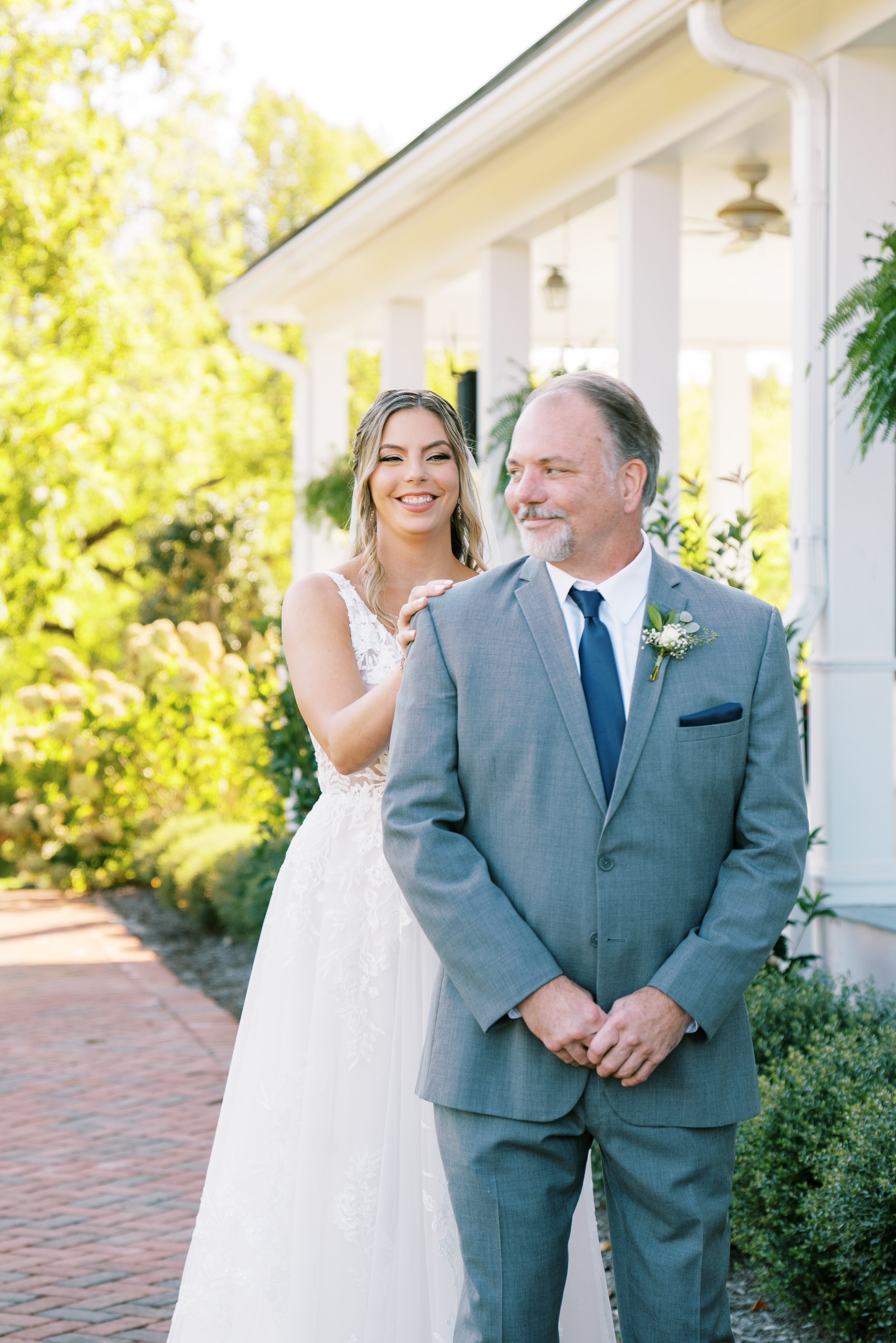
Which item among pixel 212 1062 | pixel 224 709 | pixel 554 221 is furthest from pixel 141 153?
pixel 212 1062

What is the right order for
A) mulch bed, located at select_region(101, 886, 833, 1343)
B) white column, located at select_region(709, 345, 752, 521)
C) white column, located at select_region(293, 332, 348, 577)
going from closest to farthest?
mulch bed, located at select_region(101, 886, 833, 1343) < white column, located at select_region(709, 345, 752, 521) < white column, located at select_region(293, 332, 348, 577)

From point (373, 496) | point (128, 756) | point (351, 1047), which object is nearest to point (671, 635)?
point (373, 496)

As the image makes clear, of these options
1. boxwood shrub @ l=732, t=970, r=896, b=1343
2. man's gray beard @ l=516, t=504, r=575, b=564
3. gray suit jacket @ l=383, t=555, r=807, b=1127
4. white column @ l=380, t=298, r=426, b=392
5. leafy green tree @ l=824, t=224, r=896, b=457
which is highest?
white column @ l=380, t=298, r=426, b=392

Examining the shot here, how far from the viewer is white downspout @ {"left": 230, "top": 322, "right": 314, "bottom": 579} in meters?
10.6

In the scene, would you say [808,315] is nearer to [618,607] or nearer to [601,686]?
[618,607]

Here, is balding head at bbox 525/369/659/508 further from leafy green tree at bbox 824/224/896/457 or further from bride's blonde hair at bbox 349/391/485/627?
leafy green tree at bbox 824/224/896/457

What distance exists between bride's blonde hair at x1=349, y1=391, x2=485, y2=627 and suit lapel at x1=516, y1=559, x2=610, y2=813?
721 millimetres

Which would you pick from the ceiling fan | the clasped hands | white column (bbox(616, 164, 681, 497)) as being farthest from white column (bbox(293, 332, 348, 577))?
the clasped hands

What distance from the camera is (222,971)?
820 centimetres

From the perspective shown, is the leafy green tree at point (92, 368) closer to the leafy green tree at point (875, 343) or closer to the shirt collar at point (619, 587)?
the leafy green tree at point (875, 343)

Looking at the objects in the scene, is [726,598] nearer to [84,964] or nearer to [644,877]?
[644,877]

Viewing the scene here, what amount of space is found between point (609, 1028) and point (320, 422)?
9.17 m

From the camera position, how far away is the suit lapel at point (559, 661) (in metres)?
2.22

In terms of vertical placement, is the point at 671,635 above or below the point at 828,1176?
above
